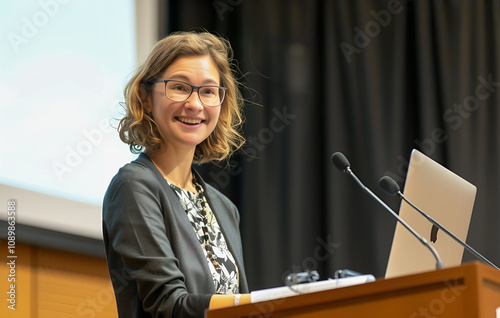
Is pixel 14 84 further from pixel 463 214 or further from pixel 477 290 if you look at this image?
pixel 477 290

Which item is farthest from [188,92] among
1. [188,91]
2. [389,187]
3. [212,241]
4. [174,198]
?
[389,187]

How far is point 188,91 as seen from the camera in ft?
7.19

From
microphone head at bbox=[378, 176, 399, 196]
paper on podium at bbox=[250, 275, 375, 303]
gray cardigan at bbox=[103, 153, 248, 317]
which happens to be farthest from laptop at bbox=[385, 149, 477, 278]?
gray cardigan at bbox=[103, 153, 248, 317]

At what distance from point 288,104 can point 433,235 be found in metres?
2.09

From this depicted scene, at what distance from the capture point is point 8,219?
101 inches

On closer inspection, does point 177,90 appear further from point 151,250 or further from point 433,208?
point 433,208

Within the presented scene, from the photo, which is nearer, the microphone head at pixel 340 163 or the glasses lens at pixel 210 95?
the microphone head at pixel 340 163

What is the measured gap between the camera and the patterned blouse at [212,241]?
80.9 inches

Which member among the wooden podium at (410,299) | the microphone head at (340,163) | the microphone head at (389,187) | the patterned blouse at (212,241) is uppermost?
the microphone head at (340,163)

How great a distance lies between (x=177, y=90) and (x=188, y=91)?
4 cm

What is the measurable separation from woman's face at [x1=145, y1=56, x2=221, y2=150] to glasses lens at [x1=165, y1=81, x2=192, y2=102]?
14mm

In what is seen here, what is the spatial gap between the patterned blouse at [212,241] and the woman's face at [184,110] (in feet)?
0.50

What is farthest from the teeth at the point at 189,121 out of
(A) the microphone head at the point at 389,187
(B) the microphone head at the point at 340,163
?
(A) the microphone head at the point at 389,187

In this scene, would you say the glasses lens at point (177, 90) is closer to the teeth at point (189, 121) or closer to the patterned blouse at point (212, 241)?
the teeth at point (189, 121)
